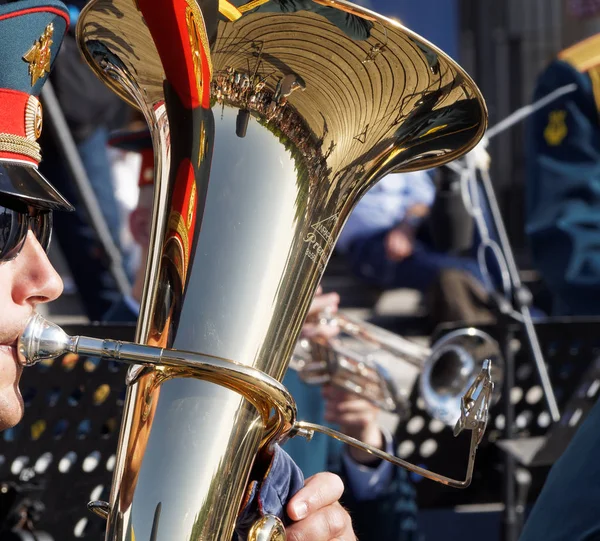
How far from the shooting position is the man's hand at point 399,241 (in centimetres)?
549

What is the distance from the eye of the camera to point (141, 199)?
122 inches

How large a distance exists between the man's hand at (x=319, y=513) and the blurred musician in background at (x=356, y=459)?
644 millimetres

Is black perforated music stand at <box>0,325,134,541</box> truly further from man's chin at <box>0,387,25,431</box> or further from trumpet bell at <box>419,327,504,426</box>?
trumpet bell at <box>419,327,504,426</box>

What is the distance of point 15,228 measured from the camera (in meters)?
1.30

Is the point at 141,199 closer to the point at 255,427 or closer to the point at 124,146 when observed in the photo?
the point at 124,146

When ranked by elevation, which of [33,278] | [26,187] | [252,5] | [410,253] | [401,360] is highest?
[252,5]

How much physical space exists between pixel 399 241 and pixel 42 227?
4226 millimetres

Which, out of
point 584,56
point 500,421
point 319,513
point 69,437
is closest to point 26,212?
point 319,513

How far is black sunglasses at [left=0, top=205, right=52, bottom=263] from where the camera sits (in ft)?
4.22

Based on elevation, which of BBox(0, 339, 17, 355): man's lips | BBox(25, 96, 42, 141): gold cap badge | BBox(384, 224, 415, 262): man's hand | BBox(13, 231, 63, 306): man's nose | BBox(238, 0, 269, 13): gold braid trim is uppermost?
BBox(238, 0, 269, 13): gold braid trim

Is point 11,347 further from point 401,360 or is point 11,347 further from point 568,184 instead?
point 568,184

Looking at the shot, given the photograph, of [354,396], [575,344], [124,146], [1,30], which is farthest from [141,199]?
[1,30]

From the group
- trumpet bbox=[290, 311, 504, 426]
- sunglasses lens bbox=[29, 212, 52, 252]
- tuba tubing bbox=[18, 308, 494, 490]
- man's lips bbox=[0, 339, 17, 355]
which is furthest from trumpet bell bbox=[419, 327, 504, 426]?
man's lips bbox=[0, 339, 17, 355]

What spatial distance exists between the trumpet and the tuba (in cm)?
111
